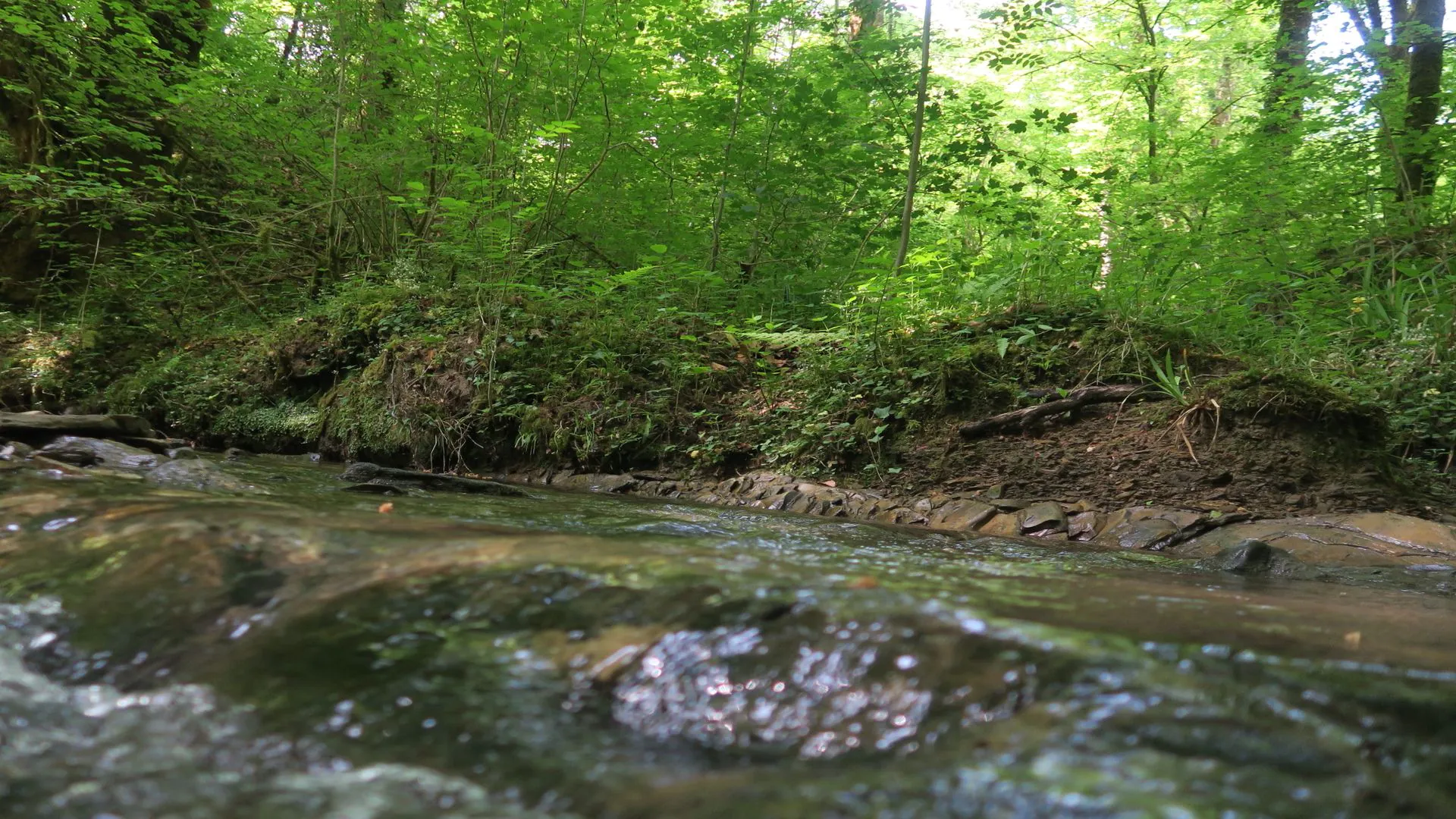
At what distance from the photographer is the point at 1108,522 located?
412 cm

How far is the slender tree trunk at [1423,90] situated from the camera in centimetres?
743

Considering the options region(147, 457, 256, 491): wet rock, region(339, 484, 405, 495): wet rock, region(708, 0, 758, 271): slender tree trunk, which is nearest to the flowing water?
region(147, 457, 256, 491): wet rock

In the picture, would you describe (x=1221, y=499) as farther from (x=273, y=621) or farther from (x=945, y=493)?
(x=273, y=621)

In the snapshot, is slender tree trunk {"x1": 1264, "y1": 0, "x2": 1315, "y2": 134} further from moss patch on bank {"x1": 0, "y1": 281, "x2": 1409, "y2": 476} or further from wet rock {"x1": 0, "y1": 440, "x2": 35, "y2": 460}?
wet rock {"x1": 0, "y1": 440, "x2": 35, "y2": 460}

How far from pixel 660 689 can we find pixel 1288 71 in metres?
10.2

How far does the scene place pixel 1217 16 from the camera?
36.5 feet

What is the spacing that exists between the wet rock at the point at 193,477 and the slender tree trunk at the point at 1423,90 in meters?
10.1

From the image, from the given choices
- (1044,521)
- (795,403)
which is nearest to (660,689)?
(1044,521)

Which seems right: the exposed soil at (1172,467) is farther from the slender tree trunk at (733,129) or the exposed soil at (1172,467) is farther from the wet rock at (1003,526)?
the slender tree trunk at (733,129)

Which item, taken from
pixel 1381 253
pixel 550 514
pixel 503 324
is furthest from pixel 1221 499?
pixel 503 324

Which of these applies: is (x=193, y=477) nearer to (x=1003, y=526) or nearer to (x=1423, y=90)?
(x=1003, y=526)

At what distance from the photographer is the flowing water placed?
1052 mm

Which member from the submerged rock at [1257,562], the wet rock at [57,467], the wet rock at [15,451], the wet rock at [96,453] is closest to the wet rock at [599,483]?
the wet rock at [96,453]

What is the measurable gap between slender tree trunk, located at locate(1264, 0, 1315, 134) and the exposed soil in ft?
18.0
